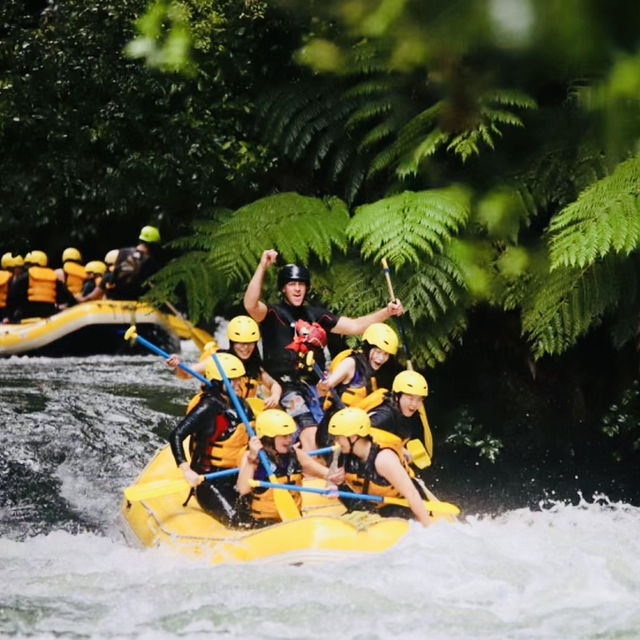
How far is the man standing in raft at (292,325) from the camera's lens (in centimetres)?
573

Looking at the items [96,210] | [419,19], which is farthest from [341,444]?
[96,210]

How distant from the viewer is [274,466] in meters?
4.89

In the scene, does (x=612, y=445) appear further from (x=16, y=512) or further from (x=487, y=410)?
(x=16, y=512)

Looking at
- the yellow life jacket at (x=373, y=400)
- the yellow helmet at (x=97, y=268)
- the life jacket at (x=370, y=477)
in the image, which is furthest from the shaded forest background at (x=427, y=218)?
the yellow helmet at (x=97, y=268)

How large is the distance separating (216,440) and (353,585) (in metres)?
1.47

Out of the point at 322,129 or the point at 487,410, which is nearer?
the point at 487,410

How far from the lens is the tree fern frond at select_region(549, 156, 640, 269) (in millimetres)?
5125

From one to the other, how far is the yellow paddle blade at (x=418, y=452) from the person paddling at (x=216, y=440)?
2.93 ft

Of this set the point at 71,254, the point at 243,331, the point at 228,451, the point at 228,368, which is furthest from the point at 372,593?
the point at 71,254

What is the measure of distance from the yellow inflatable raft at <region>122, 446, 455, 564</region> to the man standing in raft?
0.73 m

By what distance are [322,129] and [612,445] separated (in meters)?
3.12

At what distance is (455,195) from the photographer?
6.07 meters

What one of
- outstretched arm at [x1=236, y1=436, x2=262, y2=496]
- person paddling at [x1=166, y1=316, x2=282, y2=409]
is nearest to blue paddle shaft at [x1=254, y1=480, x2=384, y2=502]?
outstretched arm at [x1=236, y1=436, x2=262, y2=496]

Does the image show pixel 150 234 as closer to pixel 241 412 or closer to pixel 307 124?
pixel 307 124
